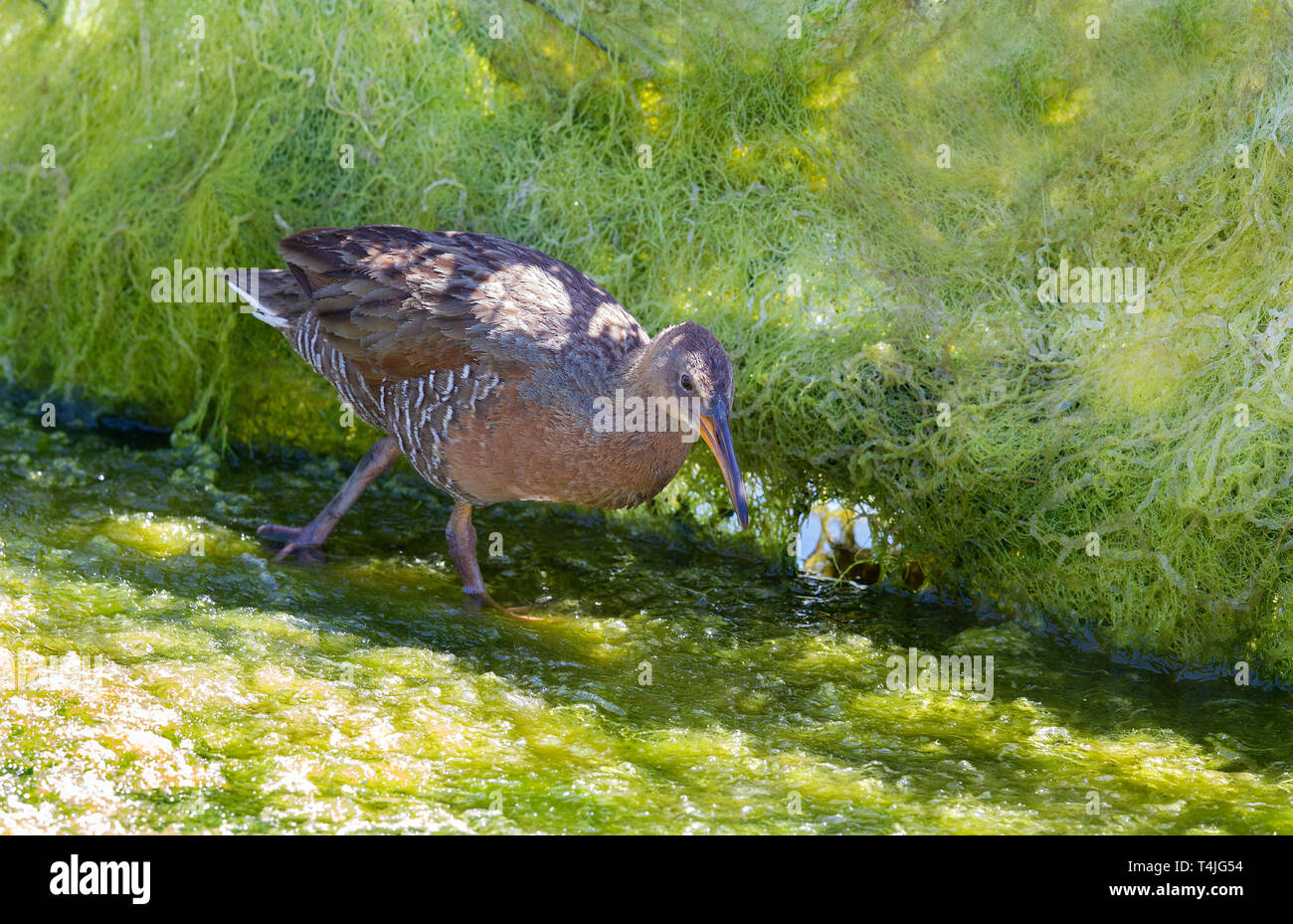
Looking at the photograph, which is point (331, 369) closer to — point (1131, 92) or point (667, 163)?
point (667, 163)

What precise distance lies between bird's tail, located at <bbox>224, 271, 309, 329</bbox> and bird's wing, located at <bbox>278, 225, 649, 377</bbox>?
11 cm

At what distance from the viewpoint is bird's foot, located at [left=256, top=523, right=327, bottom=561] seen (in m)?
5.09

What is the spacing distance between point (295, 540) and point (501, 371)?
4.14ft

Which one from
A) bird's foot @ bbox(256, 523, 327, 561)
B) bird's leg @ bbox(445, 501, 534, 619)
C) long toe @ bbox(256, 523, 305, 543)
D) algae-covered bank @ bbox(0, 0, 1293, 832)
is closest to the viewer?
algae-covered bank @ bbox(0, 0, 1293, 832)

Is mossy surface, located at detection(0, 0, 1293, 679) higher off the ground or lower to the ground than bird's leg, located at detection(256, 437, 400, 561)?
higher

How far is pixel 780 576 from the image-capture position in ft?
17.3

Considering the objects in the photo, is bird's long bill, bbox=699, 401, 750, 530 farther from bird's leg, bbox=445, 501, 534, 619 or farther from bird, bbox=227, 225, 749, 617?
bird's leg, bbox=445, 501, 534, 619

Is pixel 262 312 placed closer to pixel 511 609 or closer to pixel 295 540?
pixel 295 540

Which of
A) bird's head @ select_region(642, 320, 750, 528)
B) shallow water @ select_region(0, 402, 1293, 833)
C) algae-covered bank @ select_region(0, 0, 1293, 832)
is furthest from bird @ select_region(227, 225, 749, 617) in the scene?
algae-covered bank @ select_region(0, 0, 1293, 832)

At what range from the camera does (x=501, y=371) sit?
459cm

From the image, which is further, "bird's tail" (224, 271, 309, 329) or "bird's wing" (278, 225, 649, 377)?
"bird's tail" (224, 271, 309, 329)

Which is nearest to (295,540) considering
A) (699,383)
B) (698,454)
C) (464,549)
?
(464,549)

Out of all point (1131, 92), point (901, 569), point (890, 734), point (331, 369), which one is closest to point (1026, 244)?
point (1131, 92)

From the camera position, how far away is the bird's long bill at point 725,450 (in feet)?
14.0
